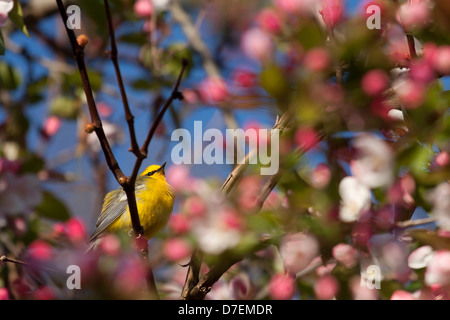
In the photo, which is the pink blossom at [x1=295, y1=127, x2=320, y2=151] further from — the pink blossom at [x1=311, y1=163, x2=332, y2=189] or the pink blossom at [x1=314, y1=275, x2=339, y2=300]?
the pink blossom at [x1=314, y1=275, x2=339, y2=300]

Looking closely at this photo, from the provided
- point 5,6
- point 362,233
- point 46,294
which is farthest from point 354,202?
point 5,6

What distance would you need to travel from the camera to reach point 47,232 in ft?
5.84

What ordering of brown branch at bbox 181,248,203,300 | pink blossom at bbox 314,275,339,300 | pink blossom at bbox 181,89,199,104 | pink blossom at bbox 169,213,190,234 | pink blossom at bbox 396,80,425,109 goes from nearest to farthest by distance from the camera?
pink blossom at bbox 396,80,425,109
pink blossom at bbox 314,275,339,300
brown branch at bbox 181,248,203,300
pink blossom at bbox 169,213,190,234
pink blossom at bbox 181,89,199,104

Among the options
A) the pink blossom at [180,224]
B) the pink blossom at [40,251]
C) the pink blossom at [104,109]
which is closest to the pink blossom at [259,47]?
the pink blossom at [180,224]

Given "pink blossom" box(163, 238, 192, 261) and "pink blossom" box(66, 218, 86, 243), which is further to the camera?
"pink blossom" box(66, 218, 86, 243)

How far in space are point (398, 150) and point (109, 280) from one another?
1.36ft

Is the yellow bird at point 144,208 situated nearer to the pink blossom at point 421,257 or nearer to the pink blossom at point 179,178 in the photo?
the pink blossom at point 179,178

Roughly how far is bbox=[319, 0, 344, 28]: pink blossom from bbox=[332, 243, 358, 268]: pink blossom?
0.34 meters

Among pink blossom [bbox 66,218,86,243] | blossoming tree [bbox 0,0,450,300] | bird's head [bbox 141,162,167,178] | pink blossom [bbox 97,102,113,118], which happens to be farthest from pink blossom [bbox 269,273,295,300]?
pink blossom [bbox 97,102,113,118]

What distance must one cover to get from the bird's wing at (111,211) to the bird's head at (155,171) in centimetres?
19

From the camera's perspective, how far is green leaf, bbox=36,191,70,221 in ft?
4.98

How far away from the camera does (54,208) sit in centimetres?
152
